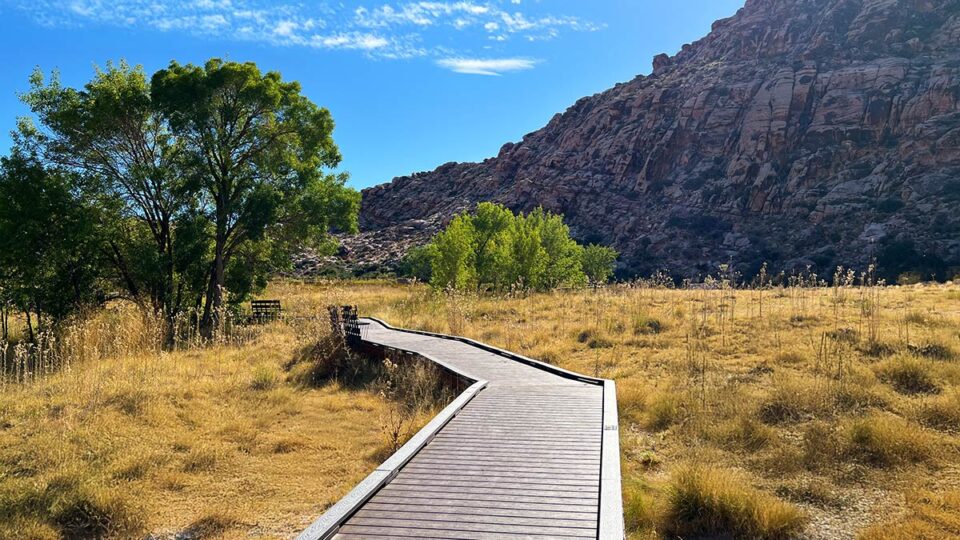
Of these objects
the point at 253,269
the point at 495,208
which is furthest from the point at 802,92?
the point at 253,269

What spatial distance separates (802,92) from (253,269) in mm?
108453

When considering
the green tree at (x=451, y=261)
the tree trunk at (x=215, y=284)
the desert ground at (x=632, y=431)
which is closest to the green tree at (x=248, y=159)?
the tree trunk at (x=215, y=284)

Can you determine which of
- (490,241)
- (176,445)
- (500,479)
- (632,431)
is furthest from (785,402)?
(490,241)

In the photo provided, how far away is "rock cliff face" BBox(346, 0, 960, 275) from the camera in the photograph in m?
78.4

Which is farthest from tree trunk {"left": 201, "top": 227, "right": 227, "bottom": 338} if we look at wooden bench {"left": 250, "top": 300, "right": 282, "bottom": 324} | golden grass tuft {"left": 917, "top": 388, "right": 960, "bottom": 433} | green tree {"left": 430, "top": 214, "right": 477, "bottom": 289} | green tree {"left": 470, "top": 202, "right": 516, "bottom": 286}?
golden grass tuft {"left": 917, "top": 388, "right": 960, "bottom": 433}

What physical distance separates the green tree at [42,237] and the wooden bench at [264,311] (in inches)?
240

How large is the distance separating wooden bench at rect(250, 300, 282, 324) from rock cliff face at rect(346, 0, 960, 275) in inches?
2675

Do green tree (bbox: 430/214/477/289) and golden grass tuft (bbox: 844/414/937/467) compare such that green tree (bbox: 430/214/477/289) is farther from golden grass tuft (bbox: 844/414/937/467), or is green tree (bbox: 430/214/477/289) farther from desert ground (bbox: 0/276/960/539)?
golden grass tuft (bbox: 844/414/937/467)

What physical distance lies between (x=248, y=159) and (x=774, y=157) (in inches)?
3912

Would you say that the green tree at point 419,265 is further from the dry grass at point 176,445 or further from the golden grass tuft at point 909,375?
the golden grass tuft at point 909,375

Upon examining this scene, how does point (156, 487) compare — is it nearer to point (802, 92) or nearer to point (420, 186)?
point (802, 92)

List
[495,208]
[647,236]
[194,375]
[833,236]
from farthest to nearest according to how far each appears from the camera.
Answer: [647,236], [833,236], [495,208], [194,375]

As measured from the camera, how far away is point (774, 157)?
98.4m

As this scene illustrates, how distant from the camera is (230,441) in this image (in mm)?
8852
